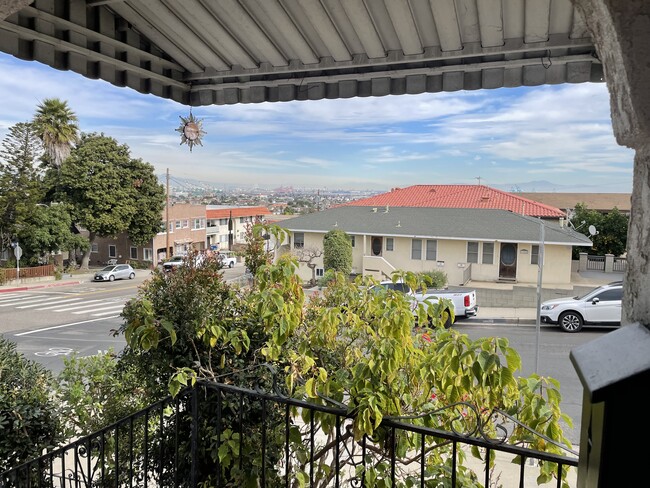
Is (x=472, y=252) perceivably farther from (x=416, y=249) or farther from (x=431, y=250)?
(x=416, y=249)

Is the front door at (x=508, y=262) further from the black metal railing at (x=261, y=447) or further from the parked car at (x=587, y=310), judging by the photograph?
the black metal railing at (x=261, y=447)

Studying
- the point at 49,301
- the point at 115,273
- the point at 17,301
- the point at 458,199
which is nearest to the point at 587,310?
the point at 458,199

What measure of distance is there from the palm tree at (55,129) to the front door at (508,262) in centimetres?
1945

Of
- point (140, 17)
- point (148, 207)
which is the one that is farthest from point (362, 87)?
point (148, 207)

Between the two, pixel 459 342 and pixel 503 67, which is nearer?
pixel 459 342

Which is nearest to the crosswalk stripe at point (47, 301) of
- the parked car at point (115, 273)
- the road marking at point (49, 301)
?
the road marking at point (49, 301)

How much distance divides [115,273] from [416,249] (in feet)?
43.1

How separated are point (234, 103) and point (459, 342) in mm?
1892

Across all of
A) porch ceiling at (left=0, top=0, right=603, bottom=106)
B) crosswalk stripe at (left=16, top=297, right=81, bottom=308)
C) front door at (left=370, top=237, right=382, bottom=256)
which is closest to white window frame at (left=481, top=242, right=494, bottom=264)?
front door at (left=370, top=237, right=382, bottom=256)

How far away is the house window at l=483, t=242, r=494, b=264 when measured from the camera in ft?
56.6

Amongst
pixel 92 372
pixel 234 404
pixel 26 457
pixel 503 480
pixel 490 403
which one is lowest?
pixel 503 480

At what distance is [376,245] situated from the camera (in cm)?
1855

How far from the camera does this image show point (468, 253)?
17562 millimetres

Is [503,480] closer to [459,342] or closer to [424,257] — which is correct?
[459,342]
